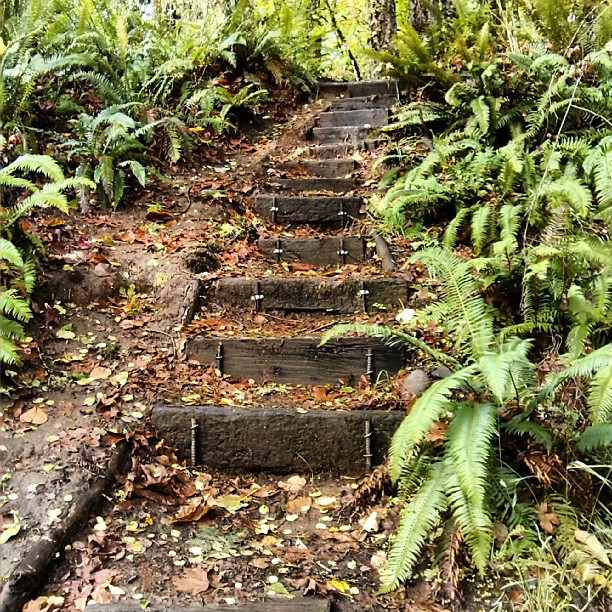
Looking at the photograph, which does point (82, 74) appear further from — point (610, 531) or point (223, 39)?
point (610, 531)

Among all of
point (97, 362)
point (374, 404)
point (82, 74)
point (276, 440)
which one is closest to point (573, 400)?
point (374, 404)

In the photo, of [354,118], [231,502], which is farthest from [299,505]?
[354,118]

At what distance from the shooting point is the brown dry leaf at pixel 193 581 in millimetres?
2180

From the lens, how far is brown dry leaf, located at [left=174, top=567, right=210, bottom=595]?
218 centimetres

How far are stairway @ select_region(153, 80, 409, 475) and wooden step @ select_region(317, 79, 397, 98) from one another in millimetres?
1810

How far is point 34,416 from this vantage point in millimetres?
2832

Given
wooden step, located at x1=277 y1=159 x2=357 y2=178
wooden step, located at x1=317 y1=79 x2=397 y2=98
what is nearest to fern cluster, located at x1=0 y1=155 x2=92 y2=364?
wooden step, located at x1=277 y1=159 x2=357 y2=178

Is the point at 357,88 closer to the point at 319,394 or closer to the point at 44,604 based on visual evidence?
the point at 319,394

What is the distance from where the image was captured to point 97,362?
329 centimetres

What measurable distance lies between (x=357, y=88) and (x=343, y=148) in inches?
93.3

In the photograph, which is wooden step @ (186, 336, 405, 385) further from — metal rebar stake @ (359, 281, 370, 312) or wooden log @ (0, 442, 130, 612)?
wooden log @ (0, 442, 130, 612)

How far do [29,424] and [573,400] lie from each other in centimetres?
273

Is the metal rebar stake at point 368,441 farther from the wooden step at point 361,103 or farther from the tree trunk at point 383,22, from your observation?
the tree trunk at point 383,22

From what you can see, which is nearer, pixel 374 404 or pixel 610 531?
pixel 610 531
